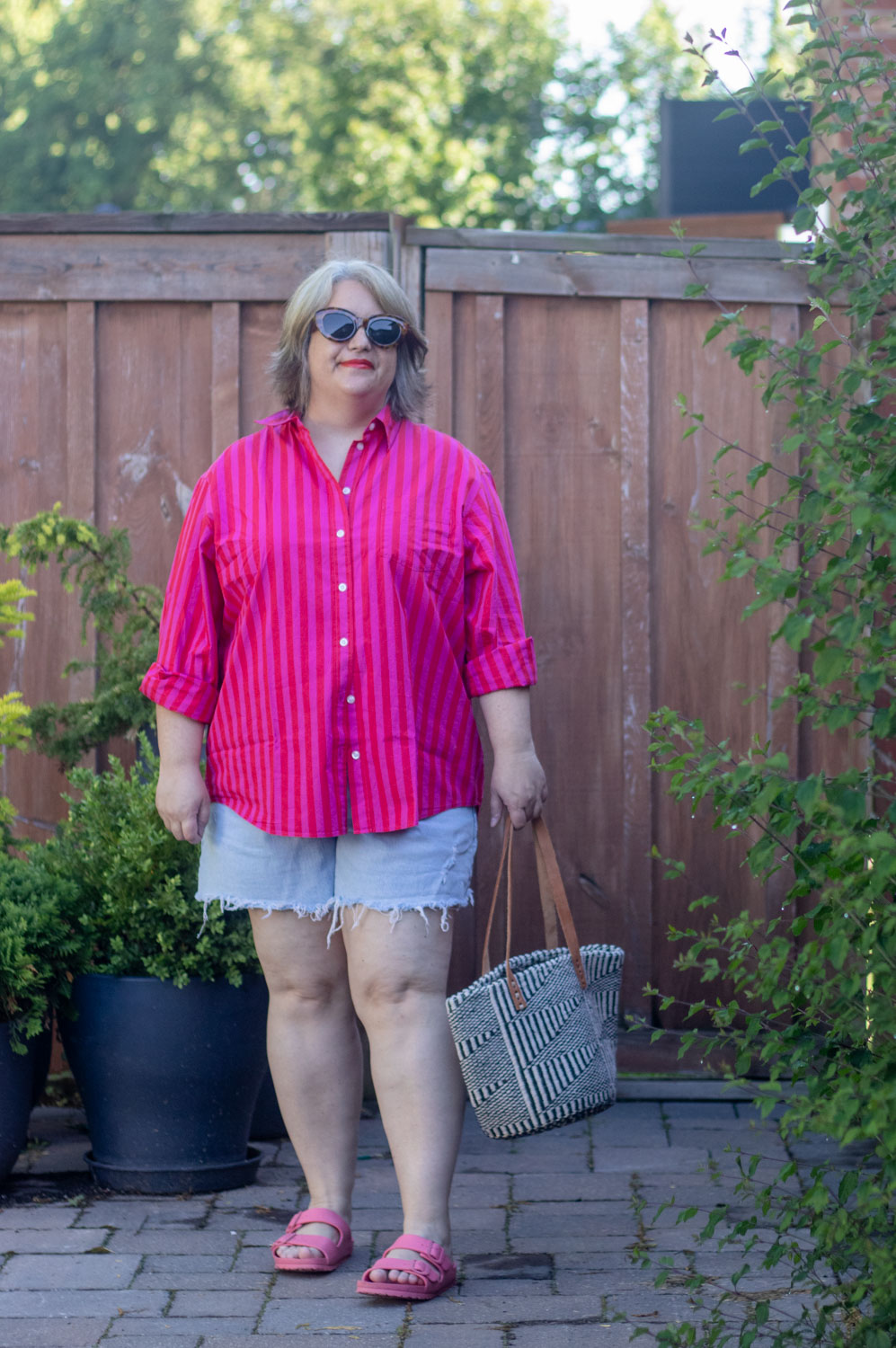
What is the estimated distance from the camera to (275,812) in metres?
2.66

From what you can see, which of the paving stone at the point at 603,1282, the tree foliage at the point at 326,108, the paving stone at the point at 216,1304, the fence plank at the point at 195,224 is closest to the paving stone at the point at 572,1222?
the paving stone at the point at 603,1282

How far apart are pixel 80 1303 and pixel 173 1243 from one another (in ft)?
1.05

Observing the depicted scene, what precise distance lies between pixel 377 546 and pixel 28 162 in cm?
2182

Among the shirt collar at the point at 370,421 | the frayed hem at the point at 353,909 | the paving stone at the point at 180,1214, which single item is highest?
the shirt collar at the point at 370,421

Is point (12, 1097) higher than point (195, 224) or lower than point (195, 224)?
lower

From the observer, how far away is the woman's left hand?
107 inches

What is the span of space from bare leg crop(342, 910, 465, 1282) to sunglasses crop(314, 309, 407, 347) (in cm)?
108

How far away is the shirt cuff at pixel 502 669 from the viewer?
9.00 feet

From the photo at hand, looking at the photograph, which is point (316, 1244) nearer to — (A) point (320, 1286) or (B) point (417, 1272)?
(A) point (320, 1286)

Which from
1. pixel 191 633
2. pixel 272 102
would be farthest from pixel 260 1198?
pixel 272 102

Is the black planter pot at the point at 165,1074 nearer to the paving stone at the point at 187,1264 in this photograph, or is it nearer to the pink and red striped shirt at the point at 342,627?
the paving stone at the point at 187,1264

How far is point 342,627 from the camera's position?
2.67 metres

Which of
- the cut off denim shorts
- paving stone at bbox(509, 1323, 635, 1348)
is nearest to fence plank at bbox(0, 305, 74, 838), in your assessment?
the cut off denim shorts

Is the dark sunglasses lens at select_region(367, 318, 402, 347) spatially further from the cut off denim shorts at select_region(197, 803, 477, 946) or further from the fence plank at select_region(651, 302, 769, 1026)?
the fence plank at select_region(651, 302, 769, 1026)
